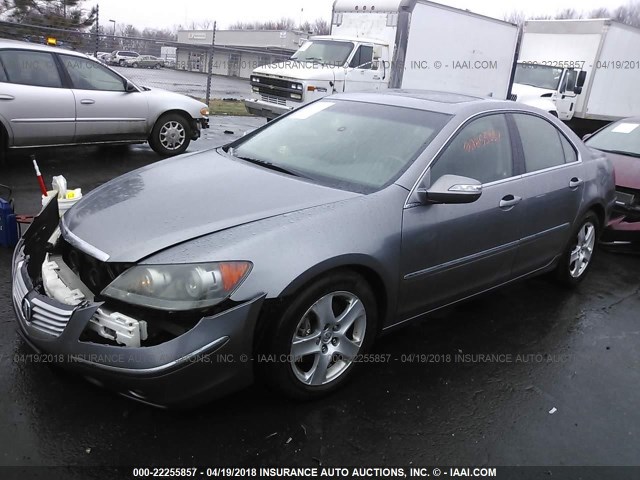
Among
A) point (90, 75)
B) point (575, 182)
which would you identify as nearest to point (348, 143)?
point (575, 182)

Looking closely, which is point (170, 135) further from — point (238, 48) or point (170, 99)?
point (238, 48)

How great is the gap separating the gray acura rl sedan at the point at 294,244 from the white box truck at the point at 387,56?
7.83 m

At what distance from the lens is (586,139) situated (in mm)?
7184

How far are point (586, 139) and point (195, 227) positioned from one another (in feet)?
20.6

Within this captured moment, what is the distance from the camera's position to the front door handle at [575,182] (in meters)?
4.19

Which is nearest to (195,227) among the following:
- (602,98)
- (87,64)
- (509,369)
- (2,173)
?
(509,369)

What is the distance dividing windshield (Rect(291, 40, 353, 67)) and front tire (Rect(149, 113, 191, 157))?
4.84 m

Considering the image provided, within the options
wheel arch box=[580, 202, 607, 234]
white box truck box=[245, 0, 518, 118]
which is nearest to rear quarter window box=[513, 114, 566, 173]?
wheel arch box=[580, 202, 607, 234]

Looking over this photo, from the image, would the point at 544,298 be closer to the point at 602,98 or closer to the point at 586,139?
the point at 586,139

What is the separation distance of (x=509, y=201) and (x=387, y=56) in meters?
9.38

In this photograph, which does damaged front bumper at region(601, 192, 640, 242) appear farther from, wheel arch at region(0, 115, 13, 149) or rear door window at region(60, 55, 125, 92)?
wheel arch at region(0, 115, 13, 149)

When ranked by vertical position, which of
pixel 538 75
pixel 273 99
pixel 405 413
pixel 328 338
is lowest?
pixel 405 413

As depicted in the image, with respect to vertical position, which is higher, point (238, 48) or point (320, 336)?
point (238, 48)

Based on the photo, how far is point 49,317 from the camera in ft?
8.02
